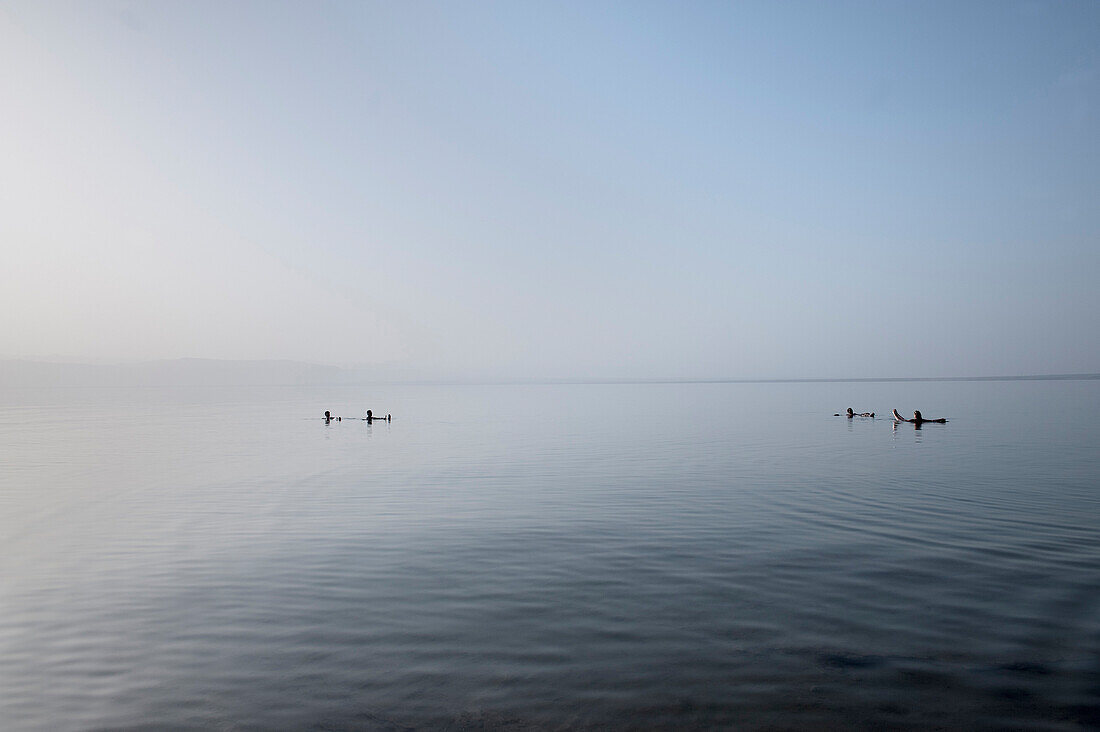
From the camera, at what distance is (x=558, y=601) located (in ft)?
43.9

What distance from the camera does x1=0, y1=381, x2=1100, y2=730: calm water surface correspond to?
9.09 meters

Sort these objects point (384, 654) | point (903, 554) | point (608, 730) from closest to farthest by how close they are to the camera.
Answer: point (608, 730) → point (384, 654) → point (903, 554)

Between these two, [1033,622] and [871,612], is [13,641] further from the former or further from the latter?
[1033,622]

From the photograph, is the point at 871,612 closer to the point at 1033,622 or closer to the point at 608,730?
the point at 1033,622

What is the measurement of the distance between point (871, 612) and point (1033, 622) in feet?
8.78

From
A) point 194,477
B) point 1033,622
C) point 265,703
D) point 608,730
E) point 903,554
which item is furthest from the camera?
point 194,477

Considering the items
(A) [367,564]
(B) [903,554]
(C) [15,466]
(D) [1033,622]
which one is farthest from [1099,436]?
(C) [15,466]

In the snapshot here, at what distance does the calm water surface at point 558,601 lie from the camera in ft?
29.8

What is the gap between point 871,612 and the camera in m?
12.4

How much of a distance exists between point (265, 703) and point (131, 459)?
39369 mm

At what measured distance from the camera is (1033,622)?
38.6ft

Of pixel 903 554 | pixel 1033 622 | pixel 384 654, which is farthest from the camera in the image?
pixel 903 554

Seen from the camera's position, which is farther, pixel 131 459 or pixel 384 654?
pixel 131 459

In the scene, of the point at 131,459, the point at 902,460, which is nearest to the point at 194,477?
the point at 131,459
